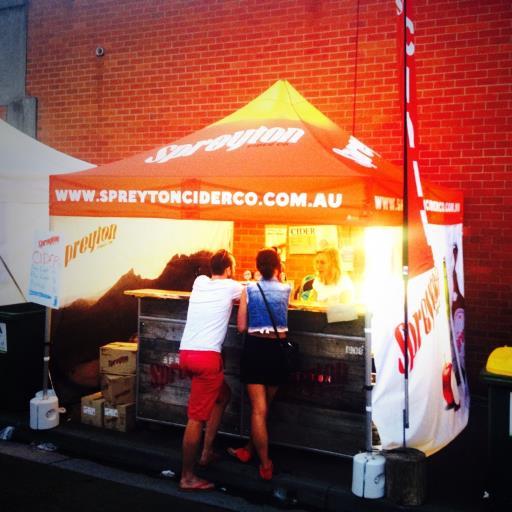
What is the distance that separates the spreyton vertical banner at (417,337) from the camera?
17.4 ft

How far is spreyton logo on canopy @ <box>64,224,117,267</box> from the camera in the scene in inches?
306

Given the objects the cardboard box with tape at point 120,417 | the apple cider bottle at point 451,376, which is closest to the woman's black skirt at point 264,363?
the apple cider bottle at point 451,376

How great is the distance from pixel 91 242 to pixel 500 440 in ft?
16.0

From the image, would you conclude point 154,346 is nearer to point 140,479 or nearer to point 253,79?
point 140,479

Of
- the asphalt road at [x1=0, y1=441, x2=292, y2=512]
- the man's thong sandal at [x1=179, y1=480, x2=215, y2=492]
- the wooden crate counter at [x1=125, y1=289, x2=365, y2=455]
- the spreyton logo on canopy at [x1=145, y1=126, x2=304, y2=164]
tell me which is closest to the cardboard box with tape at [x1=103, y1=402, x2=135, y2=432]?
the wooden crate counter at [x1=125, y1=289, x2=365, y2=455]

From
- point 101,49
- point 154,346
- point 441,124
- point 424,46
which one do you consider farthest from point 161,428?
point 101,49

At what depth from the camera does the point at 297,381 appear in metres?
6.35

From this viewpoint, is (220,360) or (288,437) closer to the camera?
(220,360)

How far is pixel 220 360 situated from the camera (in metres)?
5.76

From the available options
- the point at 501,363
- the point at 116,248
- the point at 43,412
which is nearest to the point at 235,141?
the point at 116,248

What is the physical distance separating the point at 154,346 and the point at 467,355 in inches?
142

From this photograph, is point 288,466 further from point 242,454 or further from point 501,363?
point 501,363

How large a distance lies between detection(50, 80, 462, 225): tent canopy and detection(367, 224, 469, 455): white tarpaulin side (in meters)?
0.46

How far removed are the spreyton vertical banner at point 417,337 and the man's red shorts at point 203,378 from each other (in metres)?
1.28
